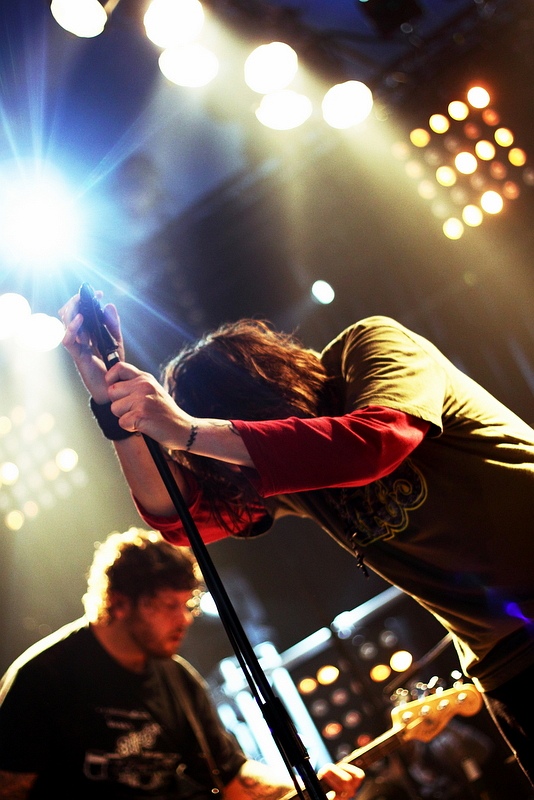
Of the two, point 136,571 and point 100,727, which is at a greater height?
point 136,571

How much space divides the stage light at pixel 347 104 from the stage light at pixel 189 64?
845mm

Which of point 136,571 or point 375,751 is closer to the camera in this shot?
point 375,751

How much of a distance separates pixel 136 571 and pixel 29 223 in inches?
66.5

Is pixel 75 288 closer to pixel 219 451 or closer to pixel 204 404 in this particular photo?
pixel 204 404

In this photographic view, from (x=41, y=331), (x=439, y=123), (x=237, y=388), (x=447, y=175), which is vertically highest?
(x=439, y=123)

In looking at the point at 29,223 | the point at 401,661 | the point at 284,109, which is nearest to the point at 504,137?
the point at 284,109

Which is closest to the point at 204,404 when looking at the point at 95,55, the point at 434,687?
the point at 434,687

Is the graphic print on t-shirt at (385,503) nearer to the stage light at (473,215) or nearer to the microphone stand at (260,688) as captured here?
the microphone stand at (260,688)

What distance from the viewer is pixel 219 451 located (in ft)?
4.38

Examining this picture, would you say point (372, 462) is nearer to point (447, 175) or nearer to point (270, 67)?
point (270, 67)

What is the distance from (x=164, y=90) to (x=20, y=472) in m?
3.32

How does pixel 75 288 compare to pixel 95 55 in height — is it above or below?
below

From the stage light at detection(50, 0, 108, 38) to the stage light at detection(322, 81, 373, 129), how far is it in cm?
149

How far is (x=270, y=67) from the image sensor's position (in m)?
3.66
